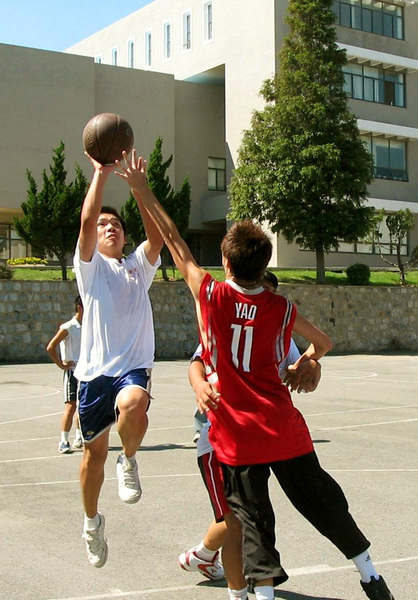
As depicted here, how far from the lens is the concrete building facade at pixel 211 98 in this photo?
39625 mm

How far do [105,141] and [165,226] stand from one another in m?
1.07

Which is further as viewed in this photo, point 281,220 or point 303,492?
point 281,220

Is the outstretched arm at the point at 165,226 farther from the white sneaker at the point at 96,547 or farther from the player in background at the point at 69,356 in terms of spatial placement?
the player in background at the point at 69,356

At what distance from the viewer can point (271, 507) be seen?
4.20 m

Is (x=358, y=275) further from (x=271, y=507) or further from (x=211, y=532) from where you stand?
(x=271, y=507)

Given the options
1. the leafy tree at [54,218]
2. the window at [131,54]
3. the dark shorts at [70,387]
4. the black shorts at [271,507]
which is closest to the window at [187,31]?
the window at [131,54]

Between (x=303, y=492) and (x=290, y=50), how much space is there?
31.1 metres

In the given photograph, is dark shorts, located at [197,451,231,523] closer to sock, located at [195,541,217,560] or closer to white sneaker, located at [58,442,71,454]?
sock, located at [195,541,217,560]

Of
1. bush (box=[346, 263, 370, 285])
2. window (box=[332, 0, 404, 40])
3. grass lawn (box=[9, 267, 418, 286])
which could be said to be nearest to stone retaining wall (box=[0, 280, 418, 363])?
bush (box=[346, 263, 370, 285])

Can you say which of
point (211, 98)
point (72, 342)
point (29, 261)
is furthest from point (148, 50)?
point (72, 342)

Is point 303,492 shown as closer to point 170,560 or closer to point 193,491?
point 170,560

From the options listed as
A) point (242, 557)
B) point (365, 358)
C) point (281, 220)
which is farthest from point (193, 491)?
point (281, 220)

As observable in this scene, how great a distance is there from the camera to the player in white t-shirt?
5.07 meters

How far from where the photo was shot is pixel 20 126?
39281 millimetres
